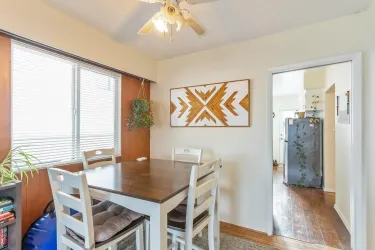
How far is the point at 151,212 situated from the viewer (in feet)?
3.79

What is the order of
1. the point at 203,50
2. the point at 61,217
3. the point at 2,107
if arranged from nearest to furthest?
the point at 61,217 < the point at 2,107 < the point at 203,50

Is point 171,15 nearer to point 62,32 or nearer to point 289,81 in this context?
point 62,32

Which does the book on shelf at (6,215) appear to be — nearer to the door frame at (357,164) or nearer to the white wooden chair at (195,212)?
the white wooden chair at (195,212)

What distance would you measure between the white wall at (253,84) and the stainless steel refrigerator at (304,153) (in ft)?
7.73

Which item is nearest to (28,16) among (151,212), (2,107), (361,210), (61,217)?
(2,107)

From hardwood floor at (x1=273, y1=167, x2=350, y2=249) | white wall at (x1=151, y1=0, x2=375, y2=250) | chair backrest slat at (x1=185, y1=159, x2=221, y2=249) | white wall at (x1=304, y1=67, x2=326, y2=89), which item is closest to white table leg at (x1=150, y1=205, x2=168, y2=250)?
chair backrest slat at (x1=185, y1=159, x2=221, y2=249)

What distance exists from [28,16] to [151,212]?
6.35 ft

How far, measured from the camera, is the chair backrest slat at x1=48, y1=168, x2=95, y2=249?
115 centimetres

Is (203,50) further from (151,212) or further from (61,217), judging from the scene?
(61,217)

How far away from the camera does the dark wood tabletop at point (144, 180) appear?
1.23m

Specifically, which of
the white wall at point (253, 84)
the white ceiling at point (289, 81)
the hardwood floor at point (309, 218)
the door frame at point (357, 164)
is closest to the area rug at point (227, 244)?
the white wall at point (253, 84)

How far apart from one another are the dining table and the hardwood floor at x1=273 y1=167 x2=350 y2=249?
1148 millimetres

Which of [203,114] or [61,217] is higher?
Answer: [203,114]

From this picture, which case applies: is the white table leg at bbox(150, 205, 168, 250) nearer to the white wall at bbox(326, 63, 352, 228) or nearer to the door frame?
the door frame
